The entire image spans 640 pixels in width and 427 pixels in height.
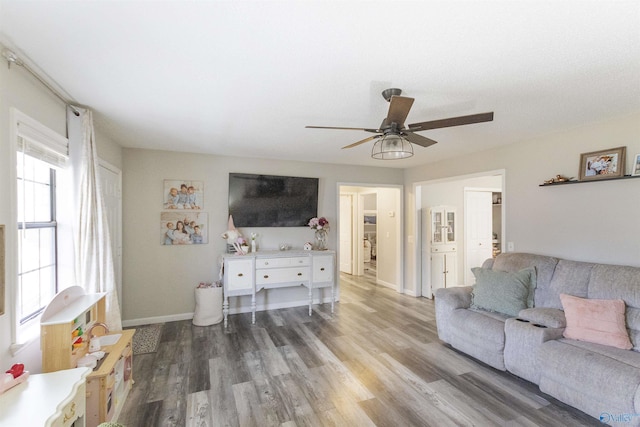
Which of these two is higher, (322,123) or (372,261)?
(322,123)

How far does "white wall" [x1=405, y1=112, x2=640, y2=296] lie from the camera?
2.72 metres

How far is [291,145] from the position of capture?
377 cm

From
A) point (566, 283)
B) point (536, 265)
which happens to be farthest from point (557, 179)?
point (566, 283)

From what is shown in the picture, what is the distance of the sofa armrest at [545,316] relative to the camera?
98.2 inches

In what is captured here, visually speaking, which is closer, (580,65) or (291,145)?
(580,65)

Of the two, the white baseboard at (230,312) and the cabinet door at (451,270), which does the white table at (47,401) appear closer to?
the white baseboard at (230,312)

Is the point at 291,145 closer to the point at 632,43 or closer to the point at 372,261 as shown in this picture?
the point at 632,43

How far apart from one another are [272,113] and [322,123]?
1.77 feet

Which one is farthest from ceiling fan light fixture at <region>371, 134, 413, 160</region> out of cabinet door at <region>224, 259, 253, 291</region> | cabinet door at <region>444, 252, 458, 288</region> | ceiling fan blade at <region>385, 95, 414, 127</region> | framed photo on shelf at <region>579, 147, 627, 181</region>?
cabinet door at <region>444, 252, 458, 288</region>

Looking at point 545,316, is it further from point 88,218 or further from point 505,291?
point 88,218

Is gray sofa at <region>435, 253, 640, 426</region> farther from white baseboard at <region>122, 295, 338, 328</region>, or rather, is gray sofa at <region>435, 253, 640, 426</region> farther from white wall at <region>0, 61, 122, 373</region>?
white wall at <region>0, 61, 122, 373</region>

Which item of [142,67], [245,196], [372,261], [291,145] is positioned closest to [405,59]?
[142,67]

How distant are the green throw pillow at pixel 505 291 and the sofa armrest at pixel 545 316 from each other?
131 millimetres

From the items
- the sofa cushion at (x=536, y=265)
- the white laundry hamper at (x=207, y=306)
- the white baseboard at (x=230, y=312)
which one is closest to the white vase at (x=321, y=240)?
the white baseboard at (x=230, y=312)
